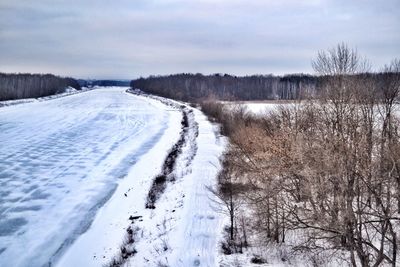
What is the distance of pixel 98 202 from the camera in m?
19.6

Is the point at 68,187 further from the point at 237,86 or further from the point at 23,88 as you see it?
the point at 237,86

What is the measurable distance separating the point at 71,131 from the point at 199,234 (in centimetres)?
2919

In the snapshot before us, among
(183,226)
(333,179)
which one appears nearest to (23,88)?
(183,226)

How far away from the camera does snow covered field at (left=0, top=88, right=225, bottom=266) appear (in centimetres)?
1444

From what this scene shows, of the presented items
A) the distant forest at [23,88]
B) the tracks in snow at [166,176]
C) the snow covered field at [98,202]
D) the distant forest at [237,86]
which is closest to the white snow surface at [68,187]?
the snow covered field at [98,202]

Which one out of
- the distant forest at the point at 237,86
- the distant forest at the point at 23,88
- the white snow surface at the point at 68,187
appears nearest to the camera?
the white snow surface at the point at 68,187

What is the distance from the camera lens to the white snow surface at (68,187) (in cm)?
1472

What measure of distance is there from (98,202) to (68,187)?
2.86 m

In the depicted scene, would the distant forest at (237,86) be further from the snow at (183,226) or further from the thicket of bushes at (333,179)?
the thicket of bushes at (333,179)

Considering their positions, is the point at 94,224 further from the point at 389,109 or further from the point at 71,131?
the point at 71,131

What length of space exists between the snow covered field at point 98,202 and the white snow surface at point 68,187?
39 mm

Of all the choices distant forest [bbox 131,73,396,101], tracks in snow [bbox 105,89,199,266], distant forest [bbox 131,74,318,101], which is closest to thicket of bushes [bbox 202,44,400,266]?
tracks in snow [bbox 105,89,199,266]

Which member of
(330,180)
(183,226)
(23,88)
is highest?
(23,88)

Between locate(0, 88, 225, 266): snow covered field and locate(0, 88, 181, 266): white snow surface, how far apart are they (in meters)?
0.04
